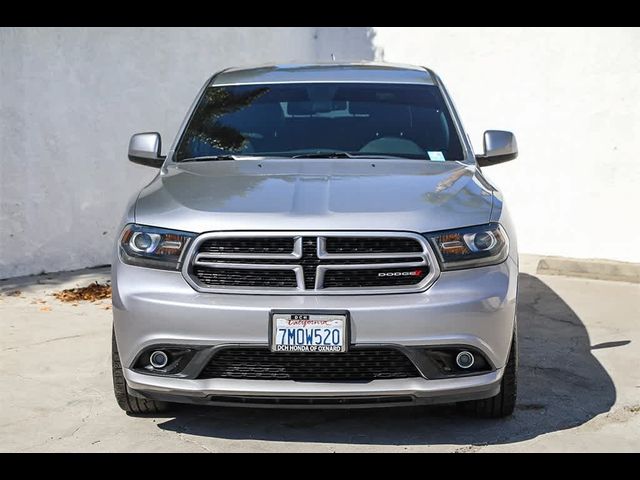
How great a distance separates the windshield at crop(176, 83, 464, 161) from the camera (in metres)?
5.71

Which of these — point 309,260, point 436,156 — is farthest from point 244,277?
point 436,156

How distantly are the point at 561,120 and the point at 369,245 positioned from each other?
236 inches

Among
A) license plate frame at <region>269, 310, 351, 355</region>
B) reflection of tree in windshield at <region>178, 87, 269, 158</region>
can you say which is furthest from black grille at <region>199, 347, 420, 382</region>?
reflection of tree in windshield at <region>178, 87, 269, 158</region>

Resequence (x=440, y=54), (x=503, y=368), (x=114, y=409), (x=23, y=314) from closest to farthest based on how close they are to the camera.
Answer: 1. (x=503, y=368)
2. (x=114, y=409)
3. (x=23, y=314)
4. (x=440, y=54)

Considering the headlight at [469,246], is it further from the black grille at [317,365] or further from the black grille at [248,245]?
the black grille at [248,245]

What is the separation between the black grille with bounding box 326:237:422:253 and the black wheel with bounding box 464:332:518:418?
76 centimetres

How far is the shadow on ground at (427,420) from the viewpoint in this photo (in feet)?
15.7

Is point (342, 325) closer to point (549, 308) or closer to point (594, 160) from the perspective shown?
point (549, 308)

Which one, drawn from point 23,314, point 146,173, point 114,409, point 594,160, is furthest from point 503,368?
point 146,173

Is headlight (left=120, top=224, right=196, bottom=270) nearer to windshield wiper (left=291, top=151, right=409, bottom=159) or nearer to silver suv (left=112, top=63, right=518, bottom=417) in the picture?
silver suv (left=112, top=63, right=518, bottom=417)

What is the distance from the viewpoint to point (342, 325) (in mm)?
4320

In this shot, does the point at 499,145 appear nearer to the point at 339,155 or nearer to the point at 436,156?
the point at 436,156

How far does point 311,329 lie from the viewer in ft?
14.2

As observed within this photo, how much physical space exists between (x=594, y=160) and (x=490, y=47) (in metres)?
1.67
